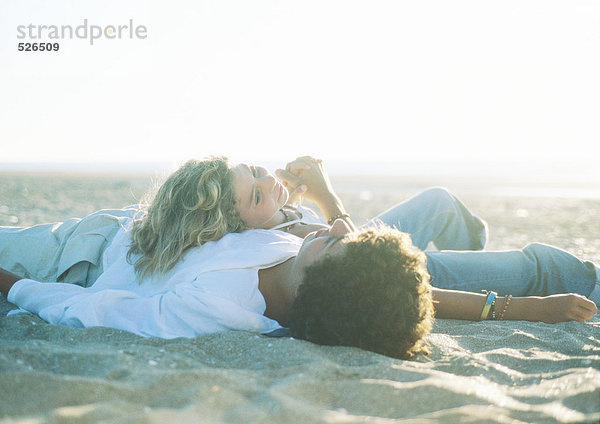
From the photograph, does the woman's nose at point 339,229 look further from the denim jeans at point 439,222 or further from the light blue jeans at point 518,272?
the denim jeans at point 439,222

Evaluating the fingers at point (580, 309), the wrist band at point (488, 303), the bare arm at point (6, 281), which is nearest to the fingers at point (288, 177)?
the wrist band at point (488, 303)

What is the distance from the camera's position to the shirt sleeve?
8.29 feet

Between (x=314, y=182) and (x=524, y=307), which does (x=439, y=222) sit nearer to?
(x=314, y=182)

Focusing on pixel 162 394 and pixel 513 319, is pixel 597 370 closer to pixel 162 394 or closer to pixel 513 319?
pixel 513 319

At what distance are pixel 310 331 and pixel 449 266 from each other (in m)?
1.78

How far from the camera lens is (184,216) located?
299 centimetres

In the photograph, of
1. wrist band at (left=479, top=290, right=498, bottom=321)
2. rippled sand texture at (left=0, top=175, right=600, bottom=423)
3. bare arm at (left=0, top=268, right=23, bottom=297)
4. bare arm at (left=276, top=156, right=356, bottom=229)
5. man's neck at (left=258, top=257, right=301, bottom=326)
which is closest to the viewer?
rippled sand texture at (left=0, top=175, right=600, bottom=423)

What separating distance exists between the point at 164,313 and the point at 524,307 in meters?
2.17

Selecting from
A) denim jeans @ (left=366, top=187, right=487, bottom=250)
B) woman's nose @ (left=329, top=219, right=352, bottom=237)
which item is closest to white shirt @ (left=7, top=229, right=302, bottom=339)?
woman's nose @ (left=329, top=219, right=352, bottom=237)

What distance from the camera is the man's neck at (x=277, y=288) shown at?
275 cm

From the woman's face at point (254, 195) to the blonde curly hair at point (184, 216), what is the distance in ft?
Result: 0.16

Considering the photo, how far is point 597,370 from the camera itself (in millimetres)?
2275

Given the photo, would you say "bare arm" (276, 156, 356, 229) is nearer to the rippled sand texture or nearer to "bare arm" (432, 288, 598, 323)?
"bare arm" (432, 288, 598, 323)

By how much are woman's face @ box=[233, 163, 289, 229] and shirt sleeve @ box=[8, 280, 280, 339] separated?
2.39 ft
